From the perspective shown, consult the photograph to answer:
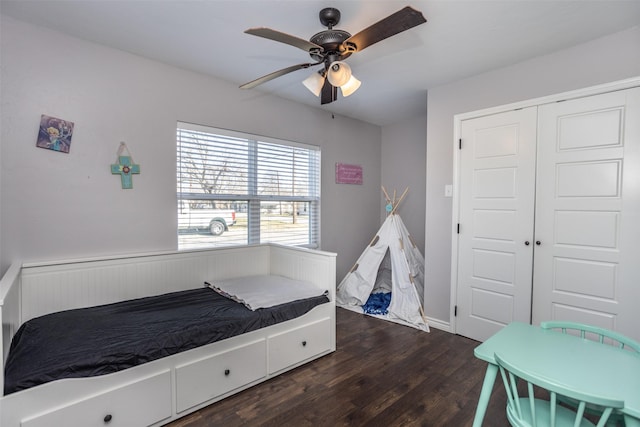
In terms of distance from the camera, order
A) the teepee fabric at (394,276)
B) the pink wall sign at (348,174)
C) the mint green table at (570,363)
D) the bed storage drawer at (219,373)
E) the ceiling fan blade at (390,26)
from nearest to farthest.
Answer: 1. the mint green table at (570,363)
2. the ceiling fan blade at (390,26)
3. the bed storage drawer at (219,373)
4. the teepee fabric at (394,276)
5. the pink wall sign at (348,174)

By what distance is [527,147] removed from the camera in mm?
2582

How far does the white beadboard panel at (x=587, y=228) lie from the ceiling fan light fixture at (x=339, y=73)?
199 centimetres

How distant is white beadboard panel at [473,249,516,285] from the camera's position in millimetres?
2711

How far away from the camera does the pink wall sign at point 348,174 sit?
13.5 feet

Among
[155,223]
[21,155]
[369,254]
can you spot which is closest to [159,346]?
[155,223]

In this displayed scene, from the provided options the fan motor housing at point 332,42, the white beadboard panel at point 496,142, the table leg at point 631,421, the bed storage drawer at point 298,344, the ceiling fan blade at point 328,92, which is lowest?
the bed storage drawer at point 298,344

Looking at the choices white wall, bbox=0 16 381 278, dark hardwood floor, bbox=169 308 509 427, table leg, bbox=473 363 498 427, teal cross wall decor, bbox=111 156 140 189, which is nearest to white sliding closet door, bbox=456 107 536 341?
dark hardwood floor, bbox=169 308 509 427

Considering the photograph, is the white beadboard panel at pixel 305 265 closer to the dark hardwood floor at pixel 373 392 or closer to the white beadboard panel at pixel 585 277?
the dark hardwood floor at pixel 373 392

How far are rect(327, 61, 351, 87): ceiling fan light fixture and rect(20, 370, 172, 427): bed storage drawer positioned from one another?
196 cm

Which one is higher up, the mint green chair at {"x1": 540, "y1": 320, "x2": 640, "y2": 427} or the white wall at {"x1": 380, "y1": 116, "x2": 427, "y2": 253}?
the white wall at {"x1": 380, "y1": 116, "x2": 427, "y2": 253}

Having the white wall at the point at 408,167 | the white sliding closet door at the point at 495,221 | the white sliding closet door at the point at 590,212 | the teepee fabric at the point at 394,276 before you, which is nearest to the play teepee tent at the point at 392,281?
the teepee fabric at the point at 394,276

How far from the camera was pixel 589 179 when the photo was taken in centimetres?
231

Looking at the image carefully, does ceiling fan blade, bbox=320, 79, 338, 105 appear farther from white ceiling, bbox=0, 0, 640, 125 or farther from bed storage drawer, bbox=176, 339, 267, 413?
bed storage drawer, bbox=176, 339, 267, 413

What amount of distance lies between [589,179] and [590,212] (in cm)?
24
